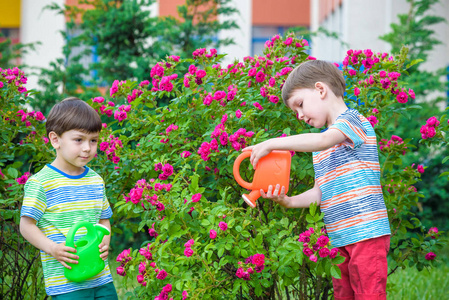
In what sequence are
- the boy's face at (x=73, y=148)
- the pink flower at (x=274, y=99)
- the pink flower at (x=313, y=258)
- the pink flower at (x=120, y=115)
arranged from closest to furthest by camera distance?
the pink flower at (x=313, y=258)
the boy's face at (x=73, y=148)
the pink flower at (x=274, y=99)
the pink flower at (x=120, y=115)

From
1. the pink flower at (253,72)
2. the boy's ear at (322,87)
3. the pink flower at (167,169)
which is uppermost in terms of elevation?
the pink flower at (253,72)

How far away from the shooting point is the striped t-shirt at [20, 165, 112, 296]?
207 centimetres

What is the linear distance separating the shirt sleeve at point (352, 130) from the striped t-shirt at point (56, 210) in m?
1.10

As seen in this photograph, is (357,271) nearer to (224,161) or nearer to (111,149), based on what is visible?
(224,161)

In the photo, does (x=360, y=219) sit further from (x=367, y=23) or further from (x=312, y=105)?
(x=367, y=23)

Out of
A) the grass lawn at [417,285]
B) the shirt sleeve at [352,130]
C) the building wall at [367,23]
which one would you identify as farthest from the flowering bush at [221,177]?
the building wall at [367,23]

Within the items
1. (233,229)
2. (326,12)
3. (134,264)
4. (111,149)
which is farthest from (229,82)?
(326,12)

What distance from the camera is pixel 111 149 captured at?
274cm

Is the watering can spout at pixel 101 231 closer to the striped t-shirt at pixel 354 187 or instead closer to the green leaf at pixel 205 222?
the green leaf at pixel 205 222

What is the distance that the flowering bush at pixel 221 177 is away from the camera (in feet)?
6.77

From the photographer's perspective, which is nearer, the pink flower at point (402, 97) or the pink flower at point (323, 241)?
the pink flower at point (323, 241)

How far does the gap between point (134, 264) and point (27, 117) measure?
1.41 metres

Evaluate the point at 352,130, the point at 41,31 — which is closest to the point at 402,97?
the point at 352,130

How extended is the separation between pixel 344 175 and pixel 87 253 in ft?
3.52
